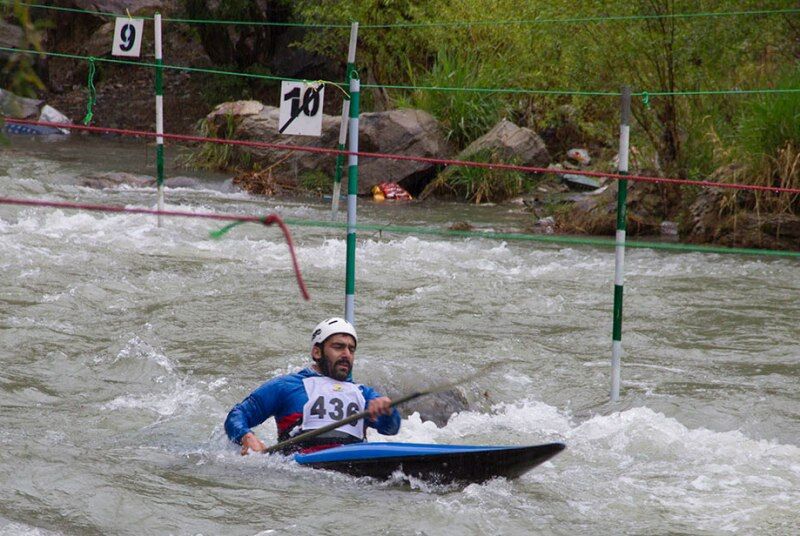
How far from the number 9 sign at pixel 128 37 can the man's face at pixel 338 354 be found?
5.70 m

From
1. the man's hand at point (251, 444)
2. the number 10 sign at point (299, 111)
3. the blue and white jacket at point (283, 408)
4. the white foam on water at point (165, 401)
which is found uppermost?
the number 10 sign at point (299, 111)

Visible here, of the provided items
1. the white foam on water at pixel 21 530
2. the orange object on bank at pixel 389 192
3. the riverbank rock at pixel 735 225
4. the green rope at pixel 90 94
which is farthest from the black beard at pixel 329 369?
the orange object on bank at pixel 389 192

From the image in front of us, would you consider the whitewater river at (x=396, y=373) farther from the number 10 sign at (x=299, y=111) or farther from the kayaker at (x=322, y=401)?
the number 10 sign at (x=299, y=111)

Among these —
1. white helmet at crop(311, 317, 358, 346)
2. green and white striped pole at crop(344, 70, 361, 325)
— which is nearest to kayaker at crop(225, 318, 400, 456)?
white helmet at crop(311, 317, 358, 346)

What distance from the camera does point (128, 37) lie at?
1032 cm

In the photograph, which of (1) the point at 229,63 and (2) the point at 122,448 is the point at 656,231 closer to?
(2) the point at 122,448

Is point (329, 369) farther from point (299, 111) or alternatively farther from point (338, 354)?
point (299, 111)

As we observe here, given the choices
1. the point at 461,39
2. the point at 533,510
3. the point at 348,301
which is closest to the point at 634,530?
the point at 533,510

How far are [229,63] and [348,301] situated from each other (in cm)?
1796

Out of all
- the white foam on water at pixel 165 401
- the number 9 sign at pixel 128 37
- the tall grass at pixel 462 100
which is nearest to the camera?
the white foam on water at pixel 165 401

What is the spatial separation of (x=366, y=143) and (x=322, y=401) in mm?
10820

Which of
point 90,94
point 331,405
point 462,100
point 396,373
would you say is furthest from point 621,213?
point 462,100

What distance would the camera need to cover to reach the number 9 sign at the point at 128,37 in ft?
33.5

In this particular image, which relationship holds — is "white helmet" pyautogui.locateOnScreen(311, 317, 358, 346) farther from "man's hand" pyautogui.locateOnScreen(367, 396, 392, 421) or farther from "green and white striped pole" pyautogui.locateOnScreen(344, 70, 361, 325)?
"green and white striped pole" pyautogui.locateOnScreen(344, 70, 361, 325)
